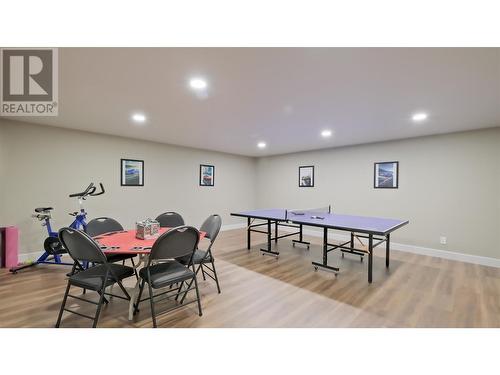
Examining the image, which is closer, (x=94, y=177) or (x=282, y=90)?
(x=282, y=90)

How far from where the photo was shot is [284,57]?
5.84ft

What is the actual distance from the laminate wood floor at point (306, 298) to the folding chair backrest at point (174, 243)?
68cm

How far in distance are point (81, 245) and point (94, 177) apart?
10.2 ft

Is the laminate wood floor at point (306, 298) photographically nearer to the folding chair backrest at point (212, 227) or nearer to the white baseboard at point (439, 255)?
the white baseboard at point (439, 255)

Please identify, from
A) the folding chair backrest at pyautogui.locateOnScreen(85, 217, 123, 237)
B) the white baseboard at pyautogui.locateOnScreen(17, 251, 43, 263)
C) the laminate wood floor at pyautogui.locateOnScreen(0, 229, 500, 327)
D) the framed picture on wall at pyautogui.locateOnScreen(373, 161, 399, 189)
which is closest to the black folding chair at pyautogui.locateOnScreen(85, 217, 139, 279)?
the folding chair backrest at pyautogui.locateOnScreen(85, 217, 123, 237)

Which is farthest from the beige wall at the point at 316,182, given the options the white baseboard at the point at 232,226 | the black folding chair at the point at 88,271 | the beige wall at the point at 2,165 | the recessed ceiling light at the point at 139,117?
the black folding chair at the point at 88,271

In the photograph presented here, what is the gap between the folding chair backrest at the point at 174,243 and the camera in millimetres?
1907

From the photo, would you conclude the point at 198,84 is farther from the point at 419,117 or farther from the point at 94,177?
the point at 94,177

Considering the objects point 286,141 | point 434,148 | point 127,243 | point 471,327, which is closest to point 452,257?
point 434,148

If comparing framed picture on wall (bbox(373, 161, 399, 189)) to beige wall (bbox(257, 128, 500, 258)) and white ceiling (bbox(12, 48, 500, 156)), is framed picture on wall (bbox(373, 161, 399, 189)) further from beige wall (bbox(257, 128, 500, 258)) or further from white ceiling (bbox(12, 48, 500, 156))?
white ceiling (bbox(12, 48, 500, 156))

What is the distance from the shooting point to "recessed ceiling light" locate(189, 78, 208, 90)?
7.24 ft

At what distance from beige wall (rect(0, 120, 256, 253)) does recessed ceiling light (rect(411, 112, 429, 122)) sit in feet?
15.8

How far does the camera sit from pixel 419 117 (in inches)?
128

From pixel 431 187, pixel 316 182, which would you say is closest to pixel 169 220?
pixel 316 182
